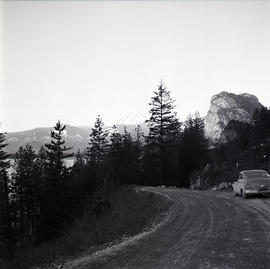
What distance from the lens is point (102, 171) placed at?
200ft

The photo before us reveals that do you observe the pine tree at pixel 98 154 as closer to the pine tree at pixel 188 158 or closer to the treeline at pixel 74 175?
the treeline at pixel 74 175

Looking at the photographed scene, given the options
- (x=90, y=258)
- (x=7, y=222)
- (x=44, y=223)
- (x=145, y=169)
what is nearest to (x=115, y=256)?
(x=90, y=258)

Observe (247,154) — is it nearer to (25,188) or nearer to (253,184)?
(253,184)

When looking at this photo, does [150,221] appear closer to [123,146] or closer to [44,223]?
[44,223]

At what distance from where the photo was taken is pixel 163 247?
1041cm

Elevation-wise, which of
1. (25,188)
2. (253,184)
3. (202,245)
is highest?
(253,184)

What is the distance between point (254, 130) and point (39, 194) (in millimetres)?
31045

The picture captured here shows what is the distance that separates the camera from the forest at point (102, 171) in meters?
39.6

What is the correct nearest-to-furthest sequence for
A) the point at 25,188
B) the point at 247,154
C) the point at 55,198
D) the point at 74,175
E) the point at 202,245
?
the point at 202,245 → the point at 247,154 → the point at 55,198 → the point at 25,188 → the point at 74,175

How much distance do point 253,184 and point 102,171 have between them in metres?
43.6

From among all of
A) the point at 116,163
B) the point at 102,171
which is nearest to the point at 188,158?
the point at 116,163

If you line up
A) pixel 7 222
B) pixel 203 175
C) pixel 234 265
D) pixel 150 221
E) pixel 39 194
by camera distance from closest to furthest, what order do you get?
pixel 234 265
pixel 150 221
pixel 7 222
pixel 203 175
pixel 39 194

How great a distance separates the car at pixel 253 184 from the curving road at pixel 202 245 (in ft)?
13.8

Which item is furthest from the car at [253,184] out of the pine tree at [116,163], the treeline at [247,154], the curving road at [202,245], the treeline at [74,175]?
the pine tree at [116,163]
